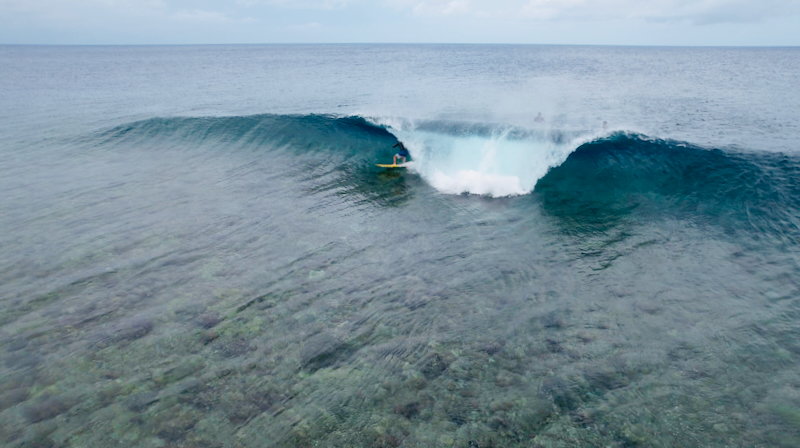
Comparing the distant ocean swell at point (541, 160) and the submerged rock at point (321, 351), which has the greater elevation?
the distant ocean swell at point (541, 160)

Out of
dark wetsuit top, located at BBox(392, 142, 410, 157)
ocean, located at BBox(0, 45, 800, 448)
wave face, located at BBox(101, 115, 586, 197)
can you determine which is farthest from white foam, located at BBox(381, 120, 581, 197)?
dark wetsuit top, located at BBox(392, 142, 410, 157)

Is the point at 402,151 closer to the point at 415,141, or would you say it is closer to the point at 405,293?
the point at 415,141

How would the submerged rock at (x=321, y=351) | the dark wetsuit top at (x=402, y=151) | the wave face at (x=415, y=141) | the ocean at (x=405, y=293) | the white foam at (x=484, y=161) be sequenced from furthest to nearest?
the dark wetsuit top at (x=402, y=151) → the wave face at (x=415, y=141) → the white foam at (x=484, y=161) → the submerged rock at (x=321, y=351) → the ocean at (x=405, y=293)

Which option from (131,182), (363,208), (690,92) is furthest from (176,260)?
(690,92)

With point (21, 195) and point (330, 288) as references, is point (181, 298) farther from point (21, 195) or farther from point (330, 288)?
point (21, 195)

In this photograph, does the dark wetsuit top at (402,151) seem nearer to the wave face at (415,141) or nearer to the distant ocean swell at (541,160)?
the wave face at (415,141)

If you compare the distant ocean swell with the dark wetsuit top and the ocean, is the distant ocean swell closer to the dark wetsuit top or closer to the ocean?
the ocean

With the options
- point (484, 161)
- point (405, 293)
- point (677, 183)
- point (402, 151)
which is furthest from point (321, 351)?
point (677, 183)

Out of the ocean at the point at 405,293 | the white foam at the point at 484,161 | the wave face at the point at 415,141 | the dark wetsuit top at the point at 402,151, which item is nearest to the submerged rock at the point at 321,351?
the ocean at the point at 405,293
